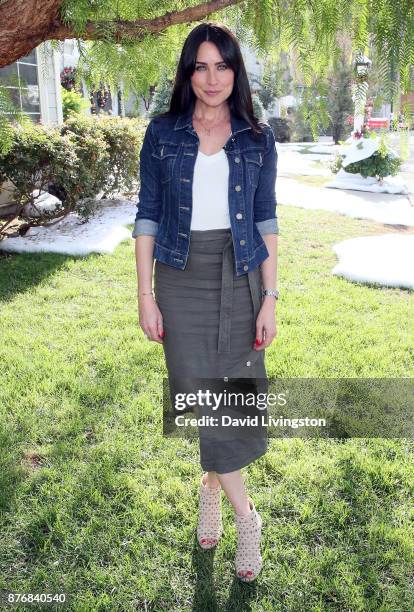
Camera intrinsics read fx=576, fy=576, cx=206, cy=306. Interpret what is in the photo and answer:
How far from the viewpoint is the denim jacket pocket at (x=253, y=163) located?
2096 mm

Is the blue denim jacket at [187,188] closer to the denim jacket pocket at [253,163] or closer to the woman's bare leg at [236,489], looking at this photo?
the denim jacket pocket at [253,163]

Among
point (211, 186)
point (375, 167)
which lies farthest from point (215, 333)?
point (375, 167)

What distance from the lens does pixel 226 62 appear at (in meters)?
2.04

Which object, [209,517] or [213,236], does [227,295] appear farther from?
[209,517]

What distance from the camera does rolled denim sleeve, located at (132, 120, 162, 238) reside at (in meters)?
2.15

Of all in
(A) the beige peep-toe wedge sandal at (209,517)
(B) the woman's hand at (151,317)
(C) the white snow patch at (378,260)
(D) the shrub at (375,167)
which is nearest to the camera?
(B) the woman's hand at (151,317)

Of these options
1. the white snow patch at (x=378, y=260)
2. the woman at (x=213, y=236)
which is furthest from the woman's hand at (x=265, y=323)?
the white snow patch at (x=378, y=260)

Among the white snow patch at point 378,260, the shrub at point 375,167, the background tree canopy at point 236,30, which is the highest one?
the background tree canopy at point 236,30

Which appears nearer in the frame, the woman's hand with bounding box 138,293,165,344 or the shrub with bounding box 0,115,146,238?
the woman's hand with bounding box 138,293,165,344

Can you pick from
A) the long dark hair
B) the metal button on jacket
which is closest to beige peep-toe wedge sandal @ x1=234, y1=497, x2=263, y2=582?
the metal button on jacket

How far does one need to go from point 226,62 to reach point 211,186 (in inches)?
17.2

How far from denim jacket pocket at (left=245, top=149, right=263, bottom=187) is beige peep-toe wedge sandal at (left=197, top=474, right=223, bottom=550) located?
1292 mm

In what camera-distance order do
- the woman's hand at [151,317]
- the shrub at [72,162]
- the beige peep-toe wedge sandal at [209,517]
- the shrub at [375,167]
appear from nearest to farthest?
1. the woman's hand at [151,317]
2. the beige peep-toe wedge sandal at [209,517]
3. the shrub at [72,162]
4. the shrub at [375,167]

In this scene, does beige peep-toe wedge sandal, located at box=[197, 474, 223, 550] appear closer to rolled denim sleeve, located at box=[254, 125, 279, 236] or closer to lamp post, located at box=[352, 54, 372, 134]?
rolled denim sleeve, located at box=[254, 125, 279, 236]
